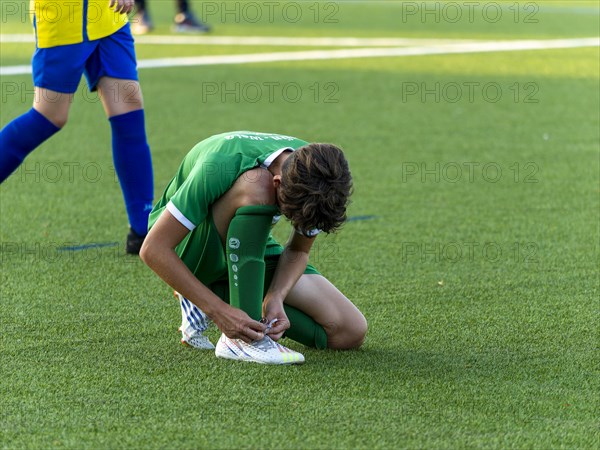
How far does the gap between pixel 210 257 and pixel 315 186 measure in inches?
21.8

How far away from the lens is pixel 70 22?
13.4 ft

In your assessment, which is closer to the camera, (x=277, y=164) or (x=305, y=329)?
(x=277, y=164)

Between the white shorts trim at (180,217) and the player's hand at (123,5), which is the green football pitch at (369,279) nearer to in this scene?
the white shorts trim at (180,217)

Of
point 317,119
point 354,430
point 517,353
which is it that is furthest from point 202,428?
point 317,119

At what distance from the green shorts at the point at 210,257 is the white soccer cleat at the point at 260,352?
0.25 metres

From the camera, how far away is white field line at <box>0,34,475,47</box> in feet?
37.4

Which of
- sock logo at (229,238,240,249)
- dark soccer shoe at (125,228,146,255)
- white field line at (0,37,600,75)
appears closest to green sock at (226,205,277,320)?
sock logo at (229,238,240,249)

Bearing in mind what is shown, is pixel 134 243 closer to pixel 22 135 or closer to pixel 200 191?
pixel 22 135

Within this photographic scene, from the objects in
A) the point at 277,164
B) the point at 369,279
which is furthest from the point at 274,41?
the point at 277,164

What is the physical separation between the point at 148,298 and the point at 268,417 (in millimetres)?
1224

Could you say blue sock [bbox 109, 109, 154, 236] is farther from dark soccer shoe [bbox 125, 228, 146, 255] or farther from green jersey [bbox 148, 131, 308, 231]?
green jersey [bbox 148, 131, 308, 231]

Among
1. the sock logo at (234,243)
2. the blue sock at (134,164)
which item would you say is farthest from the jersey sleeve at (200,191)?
the blue sock at (134,164)

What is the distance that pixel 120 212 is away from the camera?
5.04 metres

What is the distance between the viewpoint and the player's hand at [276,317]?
3.06 meters
